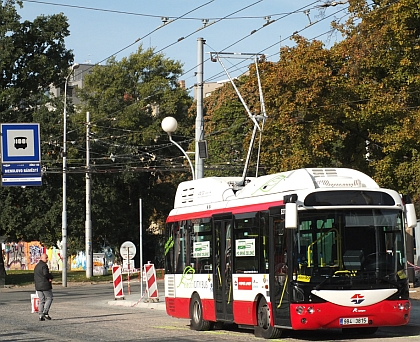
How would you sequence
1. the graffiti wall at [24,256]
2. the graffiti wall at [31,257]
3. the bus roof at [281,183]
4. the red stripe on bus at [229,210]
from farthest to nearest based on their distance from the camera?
the graffiti wall at [24,256] → the graffiti wall at [31,257] → the red stripe on bus at [229,210] → the bus roof at [281,183]

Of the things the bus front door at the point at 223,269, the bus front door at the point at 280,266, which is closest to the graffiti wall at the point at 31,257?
the bus front door at the point at 223,269

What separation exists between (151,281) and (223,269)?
1215 cm

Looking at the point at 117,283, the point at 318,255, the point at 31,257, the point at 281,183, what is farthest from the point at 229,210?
the point at 31,257

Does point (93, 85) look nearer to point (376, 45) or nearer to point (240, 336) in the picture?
point (376, 45)

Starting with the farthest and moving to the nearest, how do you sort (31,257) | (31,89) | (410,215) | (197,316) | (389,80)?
(31,257) < (31,89) < (389,80) < (197,316) < (410,215)

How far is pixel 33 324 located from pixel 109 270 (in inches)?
1925

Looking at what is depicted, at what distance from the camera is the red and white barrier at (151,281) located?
1152 inches

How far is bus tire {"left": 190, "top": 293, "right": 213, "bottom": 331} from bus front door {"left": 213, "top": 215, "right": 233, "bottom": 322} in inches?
30.0

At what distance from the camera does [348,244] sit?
14.9 meters

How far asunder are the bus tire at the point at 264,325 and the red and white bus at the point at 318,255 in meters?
0.02

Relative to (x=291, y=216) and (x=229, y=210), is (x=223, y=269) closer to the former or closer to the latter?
(x=229, y=210)

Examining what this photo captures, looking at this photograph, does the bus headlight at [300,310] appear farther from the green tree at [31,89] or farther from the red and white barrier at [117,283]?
the green tree at [31,89]

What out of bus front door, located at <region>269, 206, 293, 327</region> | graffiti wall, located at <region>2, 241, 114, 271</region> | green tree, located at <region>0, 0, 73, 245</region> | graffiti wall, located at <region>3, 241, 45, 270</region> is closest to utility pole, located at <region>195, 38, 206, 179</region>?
bus front door, located at <region>269, 206, 293, 327</region>

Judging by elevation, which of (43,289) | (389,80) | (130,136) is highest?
(130,136)
